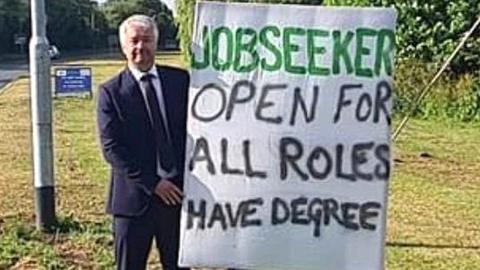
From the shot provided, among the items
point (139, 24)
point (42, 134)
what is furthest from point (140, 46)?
point (42, 134)

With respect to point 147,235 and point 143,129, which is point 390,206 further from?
point 143,129

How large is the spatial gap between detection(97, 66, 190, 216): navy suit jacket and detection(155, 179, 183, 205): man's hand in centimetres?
3

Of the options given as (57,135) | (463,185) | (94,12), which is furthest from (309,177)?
(94,12)

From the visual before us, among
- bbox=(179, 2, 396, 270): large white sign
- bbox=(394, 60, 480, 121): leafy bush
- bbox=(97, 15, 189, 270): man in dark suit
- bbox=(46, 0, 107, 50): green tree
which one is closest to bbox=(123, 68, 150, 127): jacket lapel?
bbox=(97, 15, 189, 270): man in dark suit

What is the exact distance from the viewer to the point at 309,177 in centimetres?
532

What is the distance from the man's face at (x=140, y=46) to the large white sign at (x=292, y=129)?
0.66ft

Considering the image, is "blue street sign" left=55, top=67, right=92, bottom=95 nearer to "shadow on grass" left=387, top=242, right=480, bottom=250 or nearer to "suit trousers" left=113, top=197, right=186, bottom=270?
"shadow on grass" left=387, top=242, right=480, bottom=250

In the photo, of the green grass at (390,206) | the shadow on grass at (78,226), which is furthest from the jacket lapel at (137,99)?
the shadow on grass at (78,226)

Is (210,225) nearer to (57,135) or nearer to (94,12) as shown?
(57,135)

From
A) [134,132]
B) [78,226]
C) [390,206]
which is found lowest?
[390,206]

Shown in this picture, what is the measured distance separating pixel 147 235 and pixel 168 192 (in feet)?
0.99

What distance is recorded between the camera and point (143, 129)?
207 inches

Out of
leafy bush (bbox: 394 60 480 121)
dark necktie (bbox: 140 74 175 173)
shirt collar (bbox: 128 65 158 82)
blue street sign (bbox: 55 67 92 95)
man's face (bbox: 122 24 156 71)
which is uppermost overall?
man's face (bbox: 122 24 156 71)

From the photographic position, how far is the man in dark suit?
5.25m
